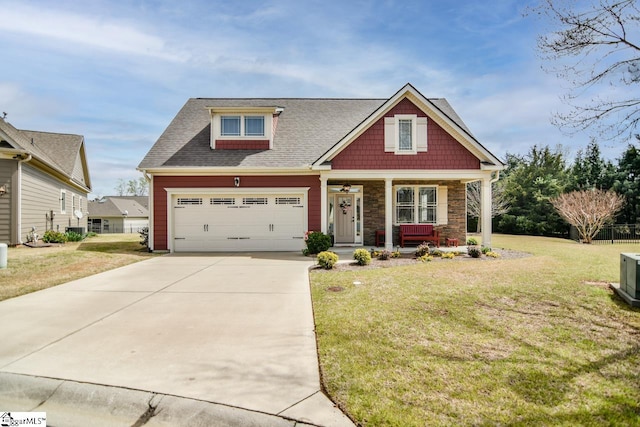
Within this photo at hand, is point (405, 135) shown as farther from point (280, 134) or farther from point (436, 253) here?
point (280, 134)

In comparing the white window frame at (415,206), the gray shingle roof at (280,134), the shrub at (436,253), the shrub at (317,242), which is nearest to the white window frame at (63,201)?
the gray shingle roof at (280,134)

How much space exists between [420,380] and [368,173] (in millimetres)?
10849

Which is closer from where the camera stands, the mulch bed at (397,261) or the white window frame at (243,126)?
the mulch bed at (397,261)

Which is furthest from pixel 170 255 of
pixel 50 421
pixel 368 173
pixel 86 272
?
pixel 50 421

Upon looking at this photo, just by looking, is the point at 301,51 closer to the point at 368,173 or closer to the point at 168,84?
the point at 368,173

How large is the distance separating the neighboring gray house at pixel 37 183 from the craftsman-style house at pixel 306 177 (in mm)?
5663

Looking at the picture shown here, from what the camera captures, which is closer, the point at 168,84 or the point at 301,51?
the point at 301,51

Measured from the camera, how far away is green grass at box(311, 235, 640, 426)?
273 centimetres

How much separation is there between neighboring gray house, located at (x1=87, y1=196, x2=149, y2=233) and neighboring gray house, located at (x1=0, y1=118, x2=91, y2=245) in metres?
26.2

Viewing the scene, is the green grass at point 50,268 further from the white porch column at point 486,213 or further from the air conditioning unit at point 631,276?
the white porch column at point 486,213

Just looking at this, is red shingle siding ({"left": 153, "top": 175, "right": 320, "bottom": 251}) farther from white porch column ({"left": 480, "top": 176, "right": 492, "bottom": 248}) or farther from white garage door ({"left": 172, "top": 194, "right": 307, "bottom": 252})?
white porch column ({"left": 480, "top": 176, "right": 492, "bottom": 248})

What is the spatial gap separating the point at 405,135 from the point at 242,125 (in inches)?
281

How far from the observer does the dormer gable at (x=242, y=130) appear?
14961 mm

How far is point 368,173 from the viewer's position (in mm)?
13508
